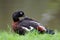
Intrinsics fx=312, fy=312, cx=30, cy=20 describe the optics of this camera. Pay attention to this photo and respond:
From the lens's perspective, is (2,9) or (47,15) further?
(2,9)

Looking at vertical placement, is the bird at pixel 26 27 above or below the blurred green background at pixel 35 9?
above

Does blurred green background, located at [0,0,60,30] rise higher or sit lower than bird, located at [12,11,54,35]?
lower

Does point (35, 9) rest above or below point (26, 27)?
below

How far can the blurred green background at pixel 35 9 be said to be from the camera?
539 inches

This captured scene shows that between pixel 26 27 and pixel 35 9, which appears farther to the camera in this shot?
pixel 35 9

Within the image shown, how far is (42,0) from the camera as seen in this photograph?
17.4 meters

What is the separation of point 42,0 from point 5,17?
3876 millimetres

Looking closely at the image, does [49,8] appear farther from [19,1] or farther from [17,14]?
[17,14]

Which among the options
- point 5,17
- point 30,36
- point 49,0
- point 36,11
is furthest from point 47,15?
point 30,36

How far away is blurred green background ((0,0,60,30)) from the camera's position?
13695mm

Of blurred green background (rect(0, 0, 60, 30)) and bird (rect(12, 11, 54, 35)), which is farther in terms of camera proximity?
blurred green background (rect(0, 0, 60, 30))

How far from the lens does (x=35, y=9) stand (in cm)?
1580

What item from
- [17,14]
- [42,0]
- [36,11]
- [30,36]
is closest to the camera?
[30,36]

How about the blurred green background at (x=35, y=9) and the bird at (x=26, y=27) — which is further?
the blurred green background at (x=35, y=9)
